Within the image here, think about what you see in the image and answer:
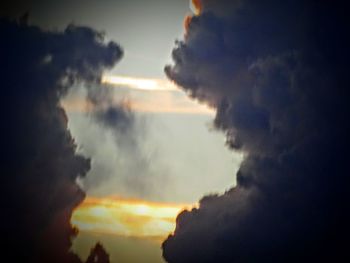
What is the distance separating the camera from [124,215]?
9.60 metres

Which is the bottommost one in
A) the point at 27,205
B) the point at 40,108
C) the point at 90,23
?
the point at 27,205

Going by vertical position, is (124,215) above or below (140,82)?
below

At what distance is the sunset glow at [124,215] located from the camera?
31.3ft

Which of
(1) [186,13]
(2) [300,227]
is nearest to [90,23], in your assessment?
(1) [186,13]

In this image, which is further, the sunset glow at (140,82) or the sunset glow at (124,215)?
the sunset glow at (140,82)

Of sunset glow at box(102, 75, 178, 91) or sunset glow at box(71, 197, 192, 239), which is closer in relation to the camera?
sunset glow at box(71, 197, 192, 239)

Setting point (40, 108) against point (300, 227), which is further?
point (40, 108)

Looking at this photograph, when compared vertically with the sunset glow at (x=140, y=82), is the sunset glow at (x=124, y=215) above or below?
below

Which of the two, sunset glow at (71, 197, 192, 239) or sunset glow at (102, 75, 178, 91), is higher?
sunset glow at (102, 75, 178, 91)

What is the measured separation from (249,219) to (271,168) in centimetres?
105

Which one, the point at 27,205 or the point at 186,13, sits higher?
the point at 186,13

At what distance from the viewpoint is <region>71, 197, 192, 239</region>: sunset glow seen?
31.3 feet

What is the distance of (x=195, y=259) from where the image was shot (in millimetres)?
9391

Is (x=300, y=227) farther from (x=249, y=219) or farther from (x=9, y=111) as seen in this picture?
(x=9, y=111)
